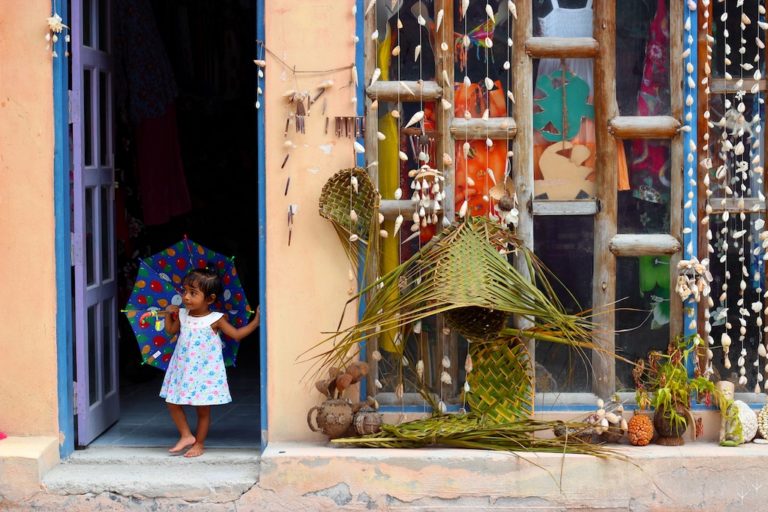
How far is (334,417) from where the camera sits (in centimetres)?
546

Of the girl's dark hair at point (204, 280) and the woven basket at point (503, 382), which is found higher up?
the girl's dark hair at point (204, 280)

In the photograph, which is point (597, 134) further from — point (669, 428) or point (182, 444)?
point (182, 444)

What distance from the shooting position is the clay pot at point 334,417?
5.47 meters

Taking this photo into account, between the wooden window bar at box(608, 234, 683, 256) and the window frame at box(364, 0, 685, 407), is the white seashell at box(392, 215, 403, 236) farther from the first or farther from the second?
the wooden window bar at box(608, 234, 683, 256)

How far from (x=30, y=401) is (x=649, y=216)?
3.24 metres

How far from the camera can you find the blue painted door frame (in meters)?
5.62

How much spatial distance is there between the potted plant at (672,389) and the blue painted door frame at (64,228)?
1.92 m

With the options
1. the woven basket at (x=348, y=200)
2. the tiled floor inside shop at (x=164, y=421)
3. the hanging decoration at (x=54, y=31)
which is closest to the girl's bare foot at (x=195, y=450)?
the tiled floor inside shop at (x=164, y=421)

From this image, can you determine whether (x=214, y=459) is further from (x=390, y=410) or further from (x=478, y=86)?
(x=478, y=86)

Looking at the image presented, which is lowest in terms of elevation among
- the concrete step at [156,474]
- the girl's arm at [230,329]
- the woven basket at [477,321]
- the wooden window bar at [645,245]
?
the concrete step at [156,474]

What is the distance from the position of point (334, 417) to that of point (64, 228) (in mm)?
1649

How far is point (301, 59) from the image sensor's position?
5598 mm

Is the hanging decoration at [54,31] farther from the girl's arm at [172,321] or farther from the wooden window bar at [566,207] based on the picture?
the wooden window bar at [566,207]

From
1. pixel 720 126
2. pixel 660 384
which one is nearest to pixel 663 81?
pixel 720 126
